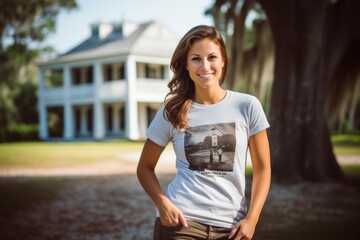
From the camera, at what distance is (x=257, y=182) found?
203cm

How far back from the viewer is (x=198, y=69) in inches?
81.3

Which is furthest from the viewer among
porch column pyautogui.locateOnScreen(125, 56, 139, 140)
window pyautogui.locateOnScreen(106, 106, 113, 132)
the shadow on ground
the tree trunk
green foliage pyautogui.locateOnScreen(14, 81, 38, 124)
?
green foliage pyautogui.locateOnScreen(14, 81, 38, 124)

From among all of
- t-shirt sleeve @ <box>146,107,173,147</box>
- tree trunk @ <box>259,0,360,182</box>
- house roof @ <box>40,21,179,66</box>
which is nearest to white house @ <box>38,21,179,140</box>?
house roof @ <box>40,21,179,66</box>

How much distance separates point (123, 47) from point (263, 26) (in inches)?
826

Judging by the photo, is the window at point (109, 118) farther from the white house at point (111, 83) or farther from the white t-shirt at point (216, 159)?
the white t-shirt at point (216, 159)

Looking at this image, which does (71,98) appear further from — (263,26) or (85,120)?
(263,26)

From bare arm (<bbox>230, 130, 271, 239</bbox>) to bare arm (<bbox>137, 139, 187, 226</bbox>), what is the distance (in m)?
0.27

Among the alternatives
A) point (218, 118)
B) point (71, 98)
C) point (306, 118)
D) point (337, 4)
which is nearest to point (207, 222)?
point (218, 118)

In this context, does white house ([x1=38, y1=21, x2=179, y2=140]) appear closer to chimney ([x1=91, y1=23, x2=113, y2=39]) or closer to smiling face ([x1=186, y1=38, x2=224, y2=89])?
chimney ([x1=91, y1=23, x2=113, y2=39])

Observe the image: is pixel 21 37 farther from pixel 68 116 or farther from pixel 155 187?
pixel 155 187

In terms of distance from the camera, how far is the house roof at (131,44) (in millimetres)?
31641

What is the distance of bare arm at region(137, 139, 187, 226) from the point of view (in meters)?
1.94

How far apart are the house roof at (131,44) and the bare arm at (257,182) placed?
1136 inches

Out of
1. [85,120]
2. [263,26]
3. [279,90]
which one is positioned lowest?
[85,120]
